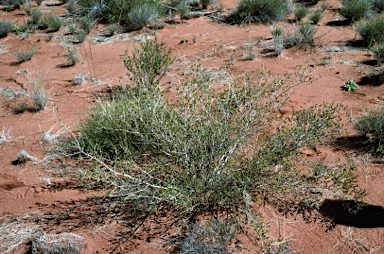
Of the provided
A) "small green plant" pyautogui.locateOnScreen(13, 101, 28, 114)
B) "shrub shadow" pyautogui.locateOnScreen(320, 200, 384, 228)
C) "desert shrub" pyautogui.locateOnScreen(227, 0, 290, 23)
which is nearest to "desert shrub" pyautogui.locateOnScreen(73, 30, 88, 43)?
"small green plant" pyautogui.locateOnScreen(13, 101, 28, 114)

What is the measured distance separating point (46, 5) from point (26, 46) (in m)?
3.52

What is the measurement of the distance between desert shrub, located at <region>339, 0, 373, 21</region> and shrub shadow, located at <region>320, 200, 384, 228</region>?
6461 mm

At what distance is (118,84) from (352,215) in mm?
4487

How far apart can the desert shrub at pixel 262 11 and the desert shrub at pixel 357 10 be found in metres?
1.55

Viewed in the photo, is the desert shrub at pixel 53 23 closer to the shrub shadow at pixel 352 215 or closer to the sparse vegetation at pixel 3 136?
the sparse vegetation at pixel 3 136

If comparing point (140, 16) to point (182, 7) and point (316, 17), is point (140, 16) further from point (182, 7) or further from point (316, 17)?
point (316, 17)

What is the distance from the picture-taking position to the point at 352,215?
10.4ft

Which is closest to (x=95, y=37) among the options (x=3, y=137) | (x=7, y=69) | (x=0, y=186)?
(x=7, y=69)

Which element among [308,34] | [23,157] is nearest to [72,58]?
[23,157]

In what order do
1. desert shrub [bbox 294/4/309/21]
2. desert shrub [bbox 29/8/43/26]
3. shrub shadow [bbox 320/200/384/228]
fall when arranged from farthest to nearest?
desert shrub [bbox 29/8/43/26] < desert shrub [bbox 294/4/309/21] < shrub shadow [bbox 320/200/384/228]

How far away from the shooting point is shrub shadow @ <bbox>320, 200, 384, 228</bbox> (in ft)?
10.1

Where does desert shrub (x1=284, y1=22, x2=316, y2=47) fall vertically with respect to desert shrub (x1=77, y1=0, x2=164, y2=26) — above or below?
below

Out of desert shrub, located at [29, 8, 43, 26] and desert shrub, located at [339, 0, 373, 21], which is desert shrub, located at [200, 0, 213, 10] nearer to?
desert shrub, located at [339, 0, 373, 21]

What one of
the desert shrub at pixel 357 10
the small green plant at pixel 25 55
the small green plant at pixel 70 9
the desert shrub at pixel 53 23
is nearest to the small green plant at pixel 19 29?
the desert shrub at pixel 53 23
